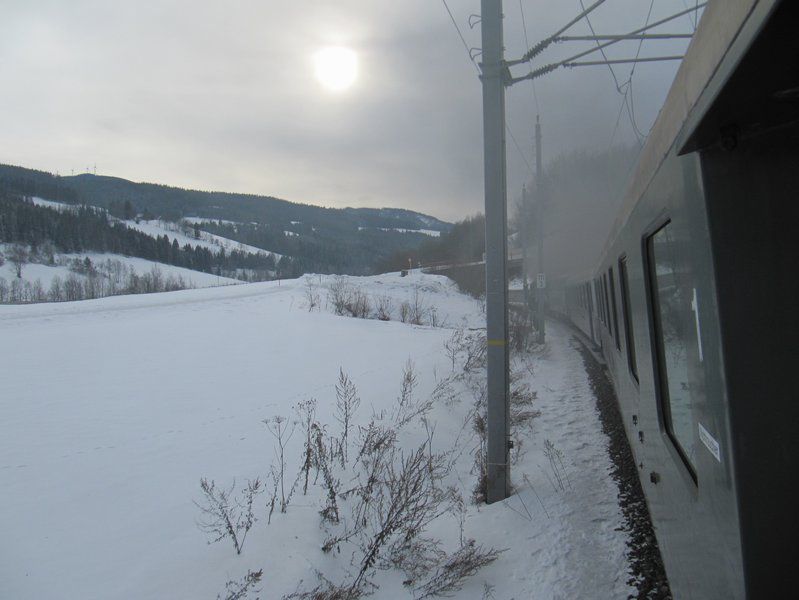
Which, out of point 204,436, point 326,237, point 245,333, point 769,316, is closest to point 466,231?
point 245,333

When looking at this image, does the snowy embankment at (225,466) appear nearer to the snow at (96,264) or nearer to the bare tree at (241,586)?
the bare tree at (241,586)

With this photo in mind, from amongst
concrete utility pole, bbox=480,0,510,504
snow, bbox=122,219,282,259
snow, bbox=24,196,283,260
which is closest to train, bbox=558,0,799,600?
concrete utility pole, bbox=480,0,510,504

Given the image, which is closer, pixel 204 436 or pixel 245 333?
pixel 204 436

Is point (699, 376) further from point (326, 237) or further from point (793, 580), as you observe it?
point (326, 237)

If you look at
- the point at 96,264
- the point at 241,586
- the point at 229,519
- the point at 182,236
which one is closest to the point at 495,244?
the point at 229,519

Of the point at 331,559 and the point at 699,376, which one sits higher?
the point at 699,376

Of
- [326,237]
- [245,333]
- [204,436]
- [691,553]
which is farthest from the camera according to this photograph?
[326,237]

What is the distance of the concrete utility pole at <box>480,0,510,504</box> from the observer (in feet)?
18.4

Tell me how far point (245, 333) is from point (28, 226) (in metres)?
116

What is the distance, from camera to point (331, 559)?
4574 millimetres

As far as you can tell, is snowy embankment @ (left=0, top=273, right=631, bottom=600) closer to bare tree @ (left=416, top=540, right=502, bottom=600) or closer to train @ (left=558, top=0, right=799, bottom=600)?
bare tree @ (left=416, top=540, right=502, bottom=600)

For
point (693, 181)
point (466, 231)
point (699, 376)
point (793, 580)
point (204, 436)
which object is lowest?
point (204, 436)

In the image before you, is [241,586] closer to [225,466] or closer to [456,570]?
[456,570]

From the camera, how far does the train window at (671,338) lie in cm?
218
